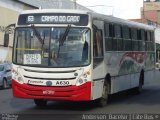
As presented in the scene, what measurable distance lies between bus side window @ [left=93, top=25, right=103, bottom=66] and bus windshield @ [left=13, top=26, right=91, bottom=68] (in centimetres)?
47

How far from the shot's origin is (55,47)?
1543 cm

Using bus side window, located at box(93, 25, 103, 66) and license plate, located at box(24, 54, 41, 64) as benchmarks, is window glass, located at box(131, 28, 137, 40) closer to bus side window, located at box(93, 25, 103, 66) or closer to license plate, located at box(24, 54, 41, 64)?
bus side window, located at box(93, 25, 103, 66)

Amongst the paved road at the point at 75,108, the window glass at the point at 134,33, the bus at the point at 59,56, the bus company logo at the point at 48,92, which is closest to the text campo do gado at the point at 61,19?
the bus at the point at 59,56

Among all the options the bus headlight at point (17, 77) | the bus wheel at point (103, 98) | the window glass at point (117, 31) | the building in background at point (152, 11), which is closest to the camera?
the bus headlight at point (17, 77)

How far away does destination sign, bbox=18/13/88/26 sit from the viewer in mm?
15648

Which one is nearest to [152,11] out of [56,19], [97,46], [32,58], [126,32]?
[126,32]

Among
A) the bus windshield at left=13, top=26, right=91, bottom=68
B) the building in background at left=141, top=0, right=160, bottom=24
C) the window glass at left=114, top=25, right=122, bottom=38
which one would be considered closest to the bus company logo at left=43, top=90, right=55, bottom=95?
the bus windshield at left=13, top=26, right=91, bottom=68

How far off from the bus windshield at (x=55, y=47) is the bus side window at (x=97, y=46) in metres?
0.47

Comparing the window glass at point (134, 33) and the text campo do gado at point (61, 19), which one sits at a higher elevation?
the text campo do gado at point (61, 19)

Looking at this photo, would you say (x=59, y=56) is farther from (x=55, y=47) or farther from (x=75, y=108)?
(x=75, y=108)

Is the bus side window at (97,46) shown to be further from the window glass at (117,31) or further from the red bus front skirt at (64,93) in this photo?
the window glass at (117,31)

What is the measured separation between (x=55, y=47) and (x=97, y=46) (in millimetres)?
1444

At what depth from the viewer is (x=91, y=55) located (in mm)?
15414

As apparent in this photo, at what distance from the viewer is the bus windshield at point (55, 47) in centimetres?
1531
